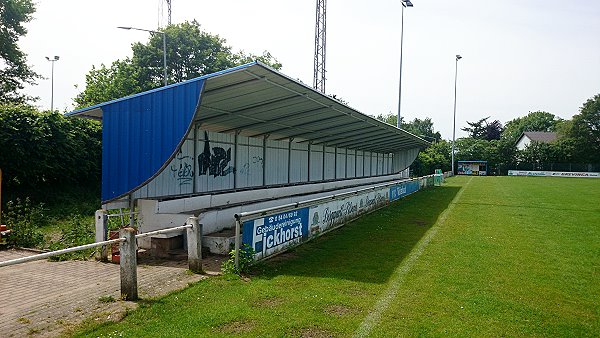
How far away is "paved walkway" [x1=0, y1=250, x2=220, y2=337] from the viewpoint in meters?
5.47

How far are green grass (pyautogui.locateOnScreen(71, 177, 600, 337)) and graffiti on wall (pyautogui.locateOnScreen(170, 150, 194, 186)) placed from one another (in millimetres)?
4735

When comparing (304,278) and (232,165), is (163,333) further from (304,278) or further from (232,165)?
(232,165)

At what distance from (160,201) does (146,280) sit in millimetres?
3398

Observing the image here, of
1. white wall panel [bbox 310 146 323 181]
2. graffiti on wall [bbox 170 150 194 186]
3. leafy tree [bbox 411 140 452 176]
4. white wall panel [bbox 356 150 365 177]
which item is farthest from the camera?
leafy tree [bbox 411 140 452 176]

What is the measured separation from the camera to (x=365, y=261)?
9312 mm

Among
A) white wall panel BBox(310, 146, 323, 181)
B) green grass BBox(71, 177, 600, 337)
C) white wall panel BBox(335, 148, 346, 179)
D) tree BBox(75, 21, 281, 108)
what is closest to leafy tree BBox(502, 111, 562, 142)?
tree BBox(75, 21, 281, 108)

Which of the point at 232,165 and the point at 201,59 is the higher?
the point at 201,59

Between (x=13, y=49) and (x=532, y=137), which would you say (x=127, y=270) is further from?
(x=532, y=137)

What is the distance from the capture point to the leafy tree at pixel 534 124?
388 feet

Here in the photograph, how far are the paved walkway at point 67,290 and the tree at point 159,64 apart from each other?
27.9 meters

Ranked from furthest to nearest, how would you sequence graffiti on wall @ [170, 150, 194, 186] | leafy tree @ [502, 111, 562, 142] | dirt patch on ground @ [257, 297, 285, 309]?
leafy tree @ [502, 111, 562, 142] < graffiti on wall @ [170, 150, 194, 186] < dirt patch on ground @ [257, 297, 285, 309]

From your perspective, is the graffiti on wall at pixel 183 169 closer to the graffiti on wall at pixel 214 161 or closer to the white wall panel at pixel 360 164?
the graffiti on wall at pixel 214 161

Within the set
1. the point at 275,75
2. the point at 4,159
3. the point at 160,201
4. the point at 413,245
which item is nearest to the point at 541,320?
the point at 413,245

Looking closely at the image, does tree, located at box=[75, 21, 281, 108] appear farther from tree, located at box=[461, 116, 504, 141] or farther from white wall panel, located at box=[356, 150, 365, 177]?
tree, located at box=[461, 116, 504, 141]
